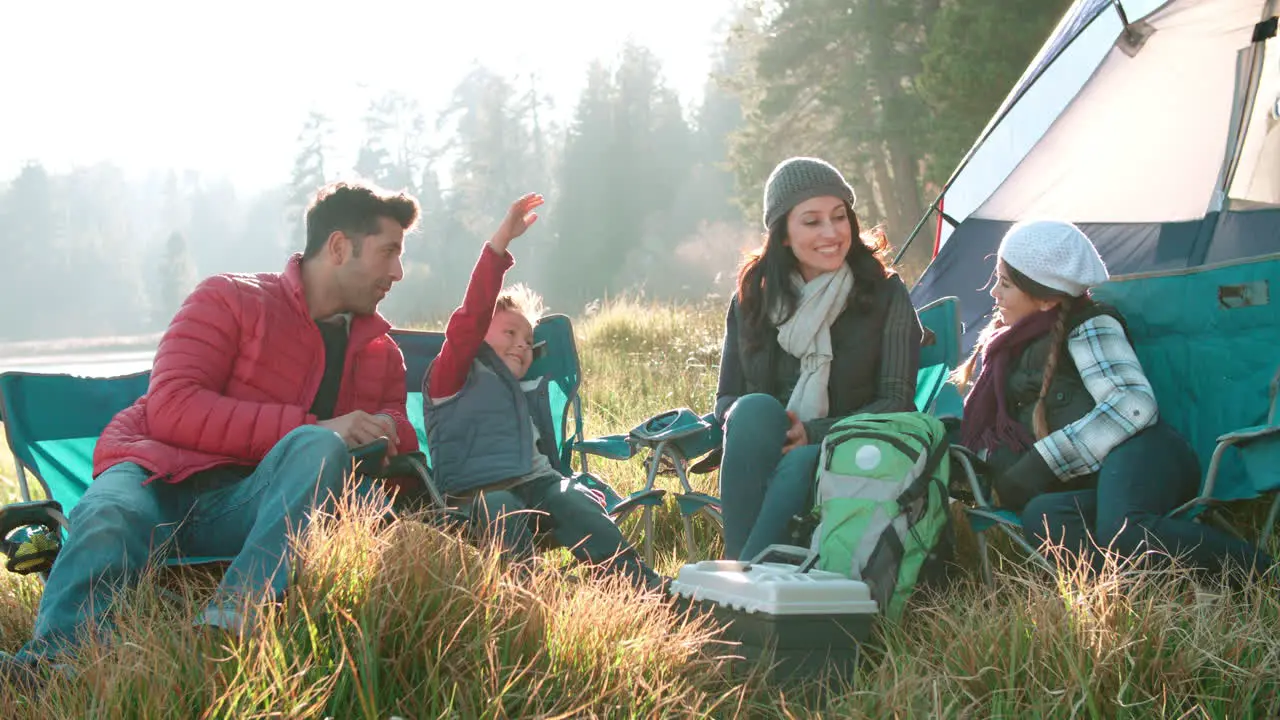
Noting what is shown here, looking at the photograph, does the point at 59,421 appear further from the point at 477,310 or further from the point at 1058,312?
the point at 1058,312

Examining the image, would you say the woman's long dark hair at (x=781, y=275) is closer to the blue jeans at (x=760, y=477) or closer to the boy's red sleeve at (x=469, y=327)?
the blue jeans at (x=760, y=477)

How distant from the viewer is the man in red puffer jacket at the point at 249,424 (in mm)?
2072

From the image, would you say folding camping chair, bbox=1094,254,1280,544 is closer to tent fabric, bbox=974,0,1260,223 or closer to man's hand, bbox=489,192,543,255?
man's hand, bbox=489,192,543,255

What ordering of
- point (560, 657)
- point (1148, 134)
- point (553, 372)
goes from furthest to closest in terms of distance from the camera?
point (1148, 134), point (553, 372), point (560, 657)

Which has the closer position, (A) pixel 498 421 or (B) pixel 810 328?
(B) pixel 810 328

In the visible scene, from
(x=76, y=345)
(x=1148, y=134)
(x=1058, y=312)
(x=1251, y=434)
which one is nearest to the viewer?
(x=1251, y=434)

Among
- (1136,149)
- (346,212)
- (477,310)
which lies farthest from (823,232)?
(1136,149)

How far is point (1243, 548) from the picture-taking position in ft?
7.67

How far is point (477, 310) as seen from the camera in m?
2.96

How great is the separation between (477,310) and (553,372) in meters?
0.65

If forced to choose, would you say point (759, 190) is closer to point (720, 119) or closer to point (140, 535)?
point (140, 535)

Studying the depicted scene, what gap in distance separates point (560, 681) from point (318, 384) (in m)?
1.20

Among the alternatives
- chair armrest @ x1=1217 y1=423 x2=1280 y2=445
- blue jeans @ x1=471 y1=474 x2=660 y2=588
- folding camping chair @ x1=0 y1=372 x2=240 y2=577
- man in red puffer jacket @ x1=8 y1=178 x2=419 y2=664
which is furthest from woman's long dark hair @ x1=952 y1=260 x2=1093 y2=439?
folding camping chair @ x1=0 y1=372 x2=240 y2=577

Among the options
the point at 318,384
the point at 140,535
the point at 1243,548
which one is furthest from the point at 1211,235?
the point at 140,535
